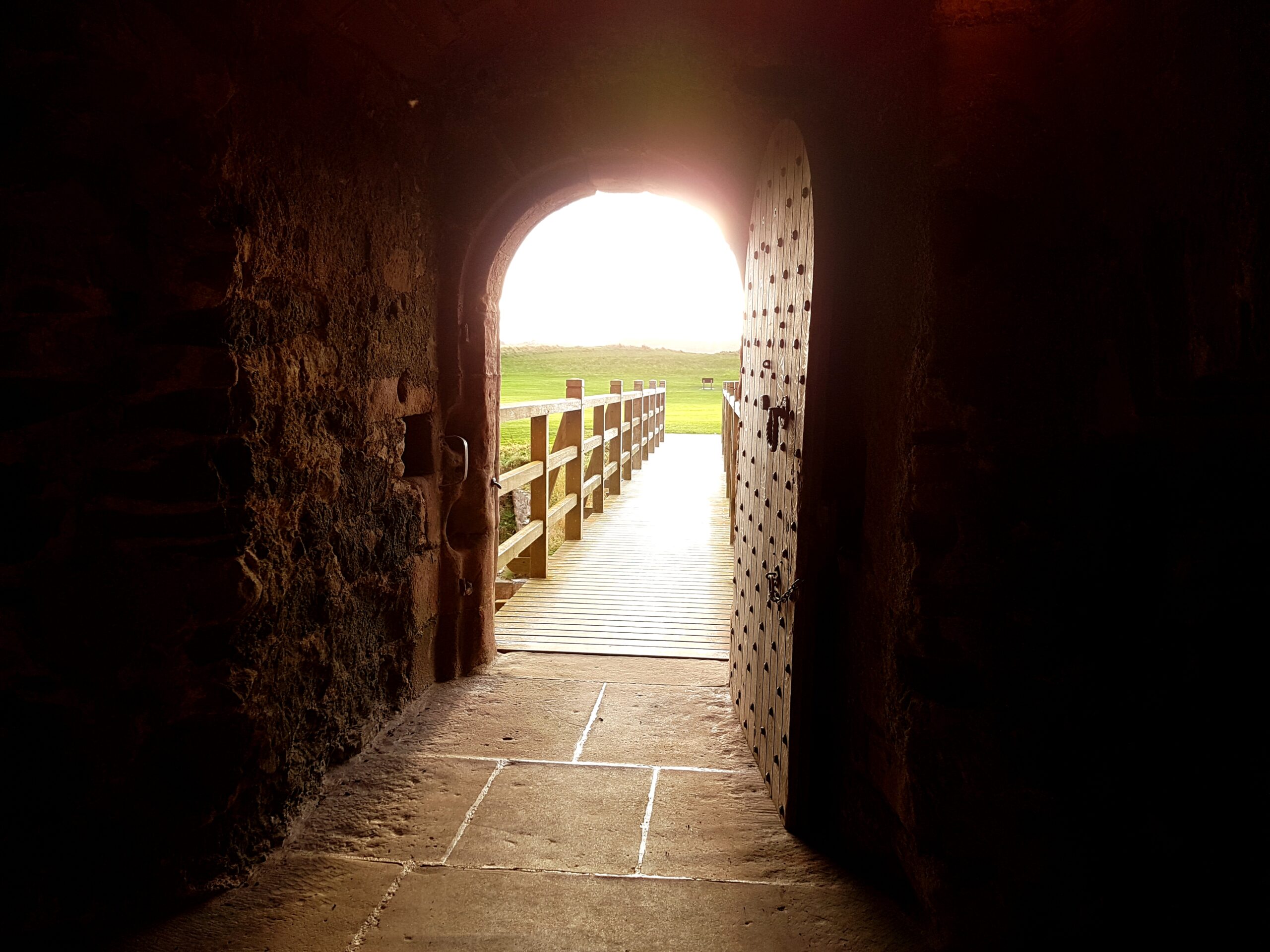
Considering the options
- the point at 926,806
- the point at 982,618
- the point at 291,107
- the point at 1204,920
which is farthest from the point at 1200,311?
the point at 291,107

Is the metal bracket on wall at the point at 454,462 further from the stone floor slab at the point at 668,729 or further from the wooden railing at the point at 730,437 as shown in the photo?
the wooden railing at the point at 730,437

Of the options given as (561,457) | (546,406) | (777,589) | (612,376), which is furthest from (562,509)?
(612,376)

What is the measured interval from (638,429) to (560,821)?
34.4 ft

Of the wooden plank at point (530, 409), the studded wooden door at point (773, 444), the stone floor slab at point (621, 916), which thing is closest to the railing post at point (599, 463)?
the wooden plank at point (530, 409)

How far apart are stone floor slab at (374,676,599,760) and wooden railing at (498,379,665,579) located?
3.18 feet

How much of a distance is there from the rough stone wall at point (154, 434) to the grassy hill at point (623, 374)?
1609 cm

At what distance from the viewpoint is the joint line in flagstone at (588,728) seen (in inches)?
116

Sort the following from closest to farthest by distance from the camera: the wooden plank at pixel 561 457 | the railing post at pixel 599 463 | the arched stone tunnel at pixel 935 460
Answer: the arched stone tunnel at pixel 935 460 → the wooden plank at pixel 561 457 → the railing post at pixel 599 463

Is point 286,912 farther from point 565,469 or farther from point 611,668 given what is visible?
point 565,469

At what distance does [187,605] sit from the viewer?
6.62ft

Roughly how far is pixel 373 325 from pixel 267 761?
56.8 inches

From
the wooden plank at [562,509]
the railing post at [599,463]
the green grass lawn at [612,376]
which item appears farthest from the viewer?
the green grass lawn at [612,376]

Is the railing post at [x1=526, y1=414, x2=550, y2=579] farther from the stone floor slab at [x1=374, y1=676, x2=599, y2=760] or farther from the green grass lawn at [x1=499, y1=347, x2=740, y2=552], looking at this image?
the green grass lawn at [x1=499, y1=347, x2=740, y2=552]

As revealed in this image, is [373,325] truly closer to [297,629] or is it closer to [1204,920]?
[297,629]
